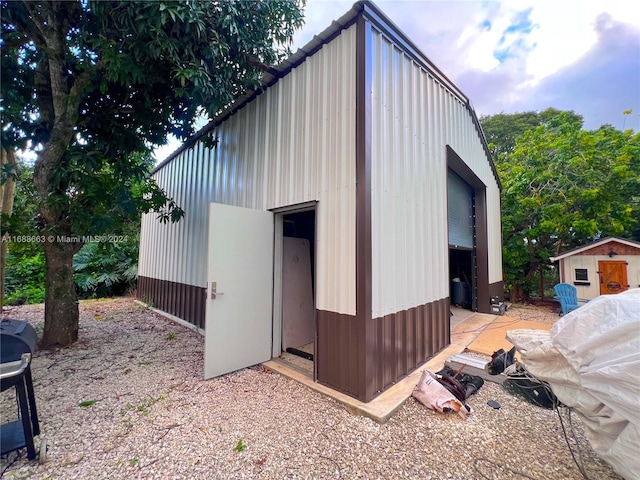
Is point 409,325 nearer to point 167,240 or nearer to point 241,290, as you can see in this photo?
point 241,290

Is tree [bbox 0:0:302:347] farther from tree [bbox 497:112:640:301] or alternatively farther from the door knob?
tree [bbox 497:112:640:301]

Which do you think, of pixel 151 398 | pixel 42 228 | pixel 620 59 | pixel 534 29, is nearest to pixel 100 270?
pixel 42 228

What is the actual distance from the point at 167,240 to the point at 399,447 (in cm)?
681

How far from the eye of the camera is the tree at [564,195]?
→ 8312 mm

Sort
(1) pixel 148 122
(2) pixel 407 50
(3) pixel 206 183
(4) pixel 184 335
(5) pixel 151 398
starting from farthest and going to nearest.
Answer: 1. (3) pixel 206 183
2. (4) pixel 184 335
3. (1) pixel 148 122
4. (2) pixel 407 50
5. (5) pixel 151 398

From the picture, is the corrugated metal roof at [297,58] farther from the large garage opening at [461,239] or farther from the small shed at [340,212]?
the large garage opening at [461,239]

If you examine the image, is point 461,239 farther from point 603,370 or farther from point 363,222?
point 603,370

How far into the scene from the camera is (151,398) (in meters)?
2.83

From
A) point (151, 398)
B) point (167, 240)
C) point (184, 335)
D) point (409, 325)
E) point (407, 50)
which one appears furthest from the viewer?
point (167, 240)

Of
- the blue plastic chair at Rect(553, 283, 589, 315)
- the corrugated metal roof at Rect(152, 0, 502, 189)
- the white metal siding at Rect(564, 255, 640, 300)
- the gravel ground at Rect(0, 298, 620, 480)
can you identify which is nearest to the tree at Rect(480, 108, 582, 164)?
the white metal siding at Rect(564, 255, 640, 300)

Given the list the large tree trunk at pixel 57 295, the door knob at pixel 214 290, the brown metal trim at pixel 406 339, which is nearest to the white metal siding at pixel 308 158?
the brown metal trim at pixel 406 339

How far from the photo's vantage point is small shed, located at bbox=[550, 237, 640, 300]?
6867 millimetres

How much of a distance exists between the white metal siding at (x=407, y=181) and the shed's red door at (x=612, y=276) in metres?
6.20

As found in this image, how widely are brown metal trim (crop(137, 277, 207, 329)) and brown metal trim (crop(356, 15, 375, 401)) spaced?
3408 millimetres
